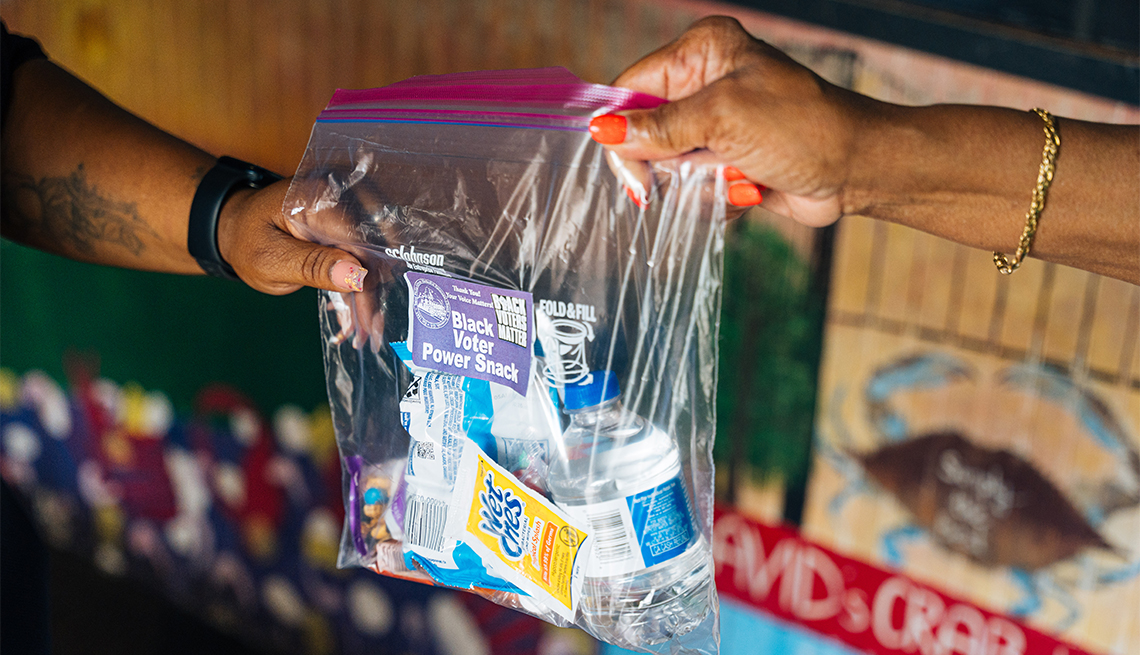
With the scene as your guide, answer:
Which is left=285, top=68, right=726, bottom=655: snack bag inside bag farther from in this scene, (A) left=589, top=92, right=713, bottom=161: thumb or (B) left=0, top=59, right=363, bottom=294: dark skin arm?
(B) left=0, top=59, right=363, bottom=294: dark skin arm

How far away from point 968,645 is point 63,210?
1.87m

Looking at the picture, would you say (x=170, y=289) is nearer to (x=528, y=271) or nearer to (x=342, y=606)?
(x=342, y=606)

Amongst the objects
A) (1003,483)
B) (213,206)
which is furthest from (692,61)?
(1003,483)

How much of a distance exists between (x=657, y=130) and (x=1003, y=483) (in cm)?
125

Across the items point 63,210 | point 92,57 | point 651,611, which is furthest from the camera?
point 92,57

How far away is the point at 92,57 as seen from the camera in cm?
231

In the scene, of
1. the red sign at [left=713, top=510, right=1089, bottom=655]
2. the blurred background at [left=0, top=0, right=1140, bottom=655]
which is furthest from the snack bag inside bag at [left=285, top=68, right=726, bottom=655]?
the red sign at [left=713, top=510, right=1089, bottom=655]

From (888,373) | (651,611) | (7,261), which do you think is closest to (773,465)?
(888,373)

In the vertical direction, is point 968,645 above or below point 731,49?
below

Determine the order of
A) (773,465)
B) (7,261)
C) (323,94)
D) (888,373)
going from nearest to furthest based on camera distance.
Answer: (888,373), (773,465), (323,94), (7,261)

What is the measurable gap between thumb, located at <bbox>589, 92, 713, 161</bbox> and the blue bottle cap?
217mm

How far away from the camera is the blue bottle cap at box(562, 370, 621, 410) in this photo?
0.79m

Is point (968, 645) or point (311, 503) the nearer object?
point (968, 645)

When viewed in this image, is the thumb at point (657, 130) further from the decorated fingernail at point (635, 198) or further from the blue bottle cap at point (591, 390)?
the blue bottle cap at point (591, 390)
